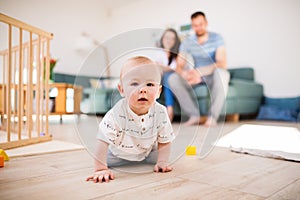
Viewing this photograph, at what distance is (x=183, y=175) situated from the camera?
81 cm

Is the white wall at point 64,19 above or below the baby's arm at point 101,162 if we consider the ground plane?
above

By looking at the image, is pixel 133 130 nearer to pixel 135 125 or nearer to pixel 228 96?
pixel 135 125

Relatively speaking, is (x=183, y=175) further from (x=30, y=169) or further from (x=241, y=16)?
(x=241, y=16)

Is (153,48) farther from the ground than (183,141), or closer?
farther from the ground

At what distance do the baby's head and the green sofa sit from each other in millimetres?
89

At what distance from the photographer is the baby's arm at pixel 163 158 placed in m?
0.86

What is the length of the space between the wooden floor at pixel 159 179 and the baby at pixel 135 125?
0.18ft

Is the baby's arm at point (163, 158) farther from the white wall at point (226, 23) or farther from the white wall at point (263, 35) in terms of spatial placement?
the white wall at point (263, 35)

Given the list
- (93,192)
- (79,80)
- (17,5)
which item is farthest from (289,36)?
(17,5)

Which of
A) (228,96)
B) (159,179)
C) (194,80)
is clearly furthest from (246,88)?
(159,179)

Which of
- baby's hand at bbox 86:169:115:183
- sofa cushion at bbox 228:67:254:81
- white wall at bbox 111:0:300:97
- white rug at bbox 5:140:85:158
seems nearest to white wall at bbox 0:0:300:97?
white wall at bbox 111:0:300:97

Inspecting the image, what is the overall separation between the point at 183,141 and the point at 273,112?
2.76m

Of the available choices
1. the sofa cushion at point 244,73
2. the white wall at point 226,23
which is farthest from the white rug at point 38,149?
the sofa cushion at point 244,73

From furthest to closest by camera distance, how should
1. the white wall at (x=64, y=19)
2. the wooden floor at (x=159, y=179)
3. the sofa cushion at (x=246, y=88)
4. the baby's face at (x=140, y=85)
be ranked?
the white wall at (x=64, y=19) → the sofa cushion at (x=246, y=88) → the baby's face at (x=140, y=85) → the wooden floor at (x=159, y=179)
